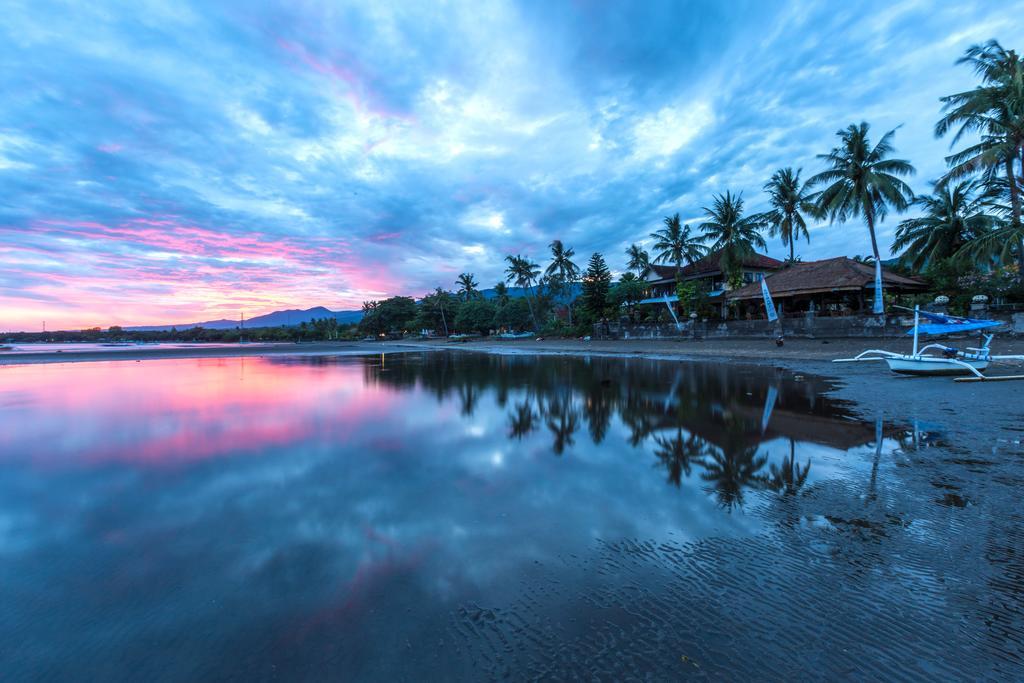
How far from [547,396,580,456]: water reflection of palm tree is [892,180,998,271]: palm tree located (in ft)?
110

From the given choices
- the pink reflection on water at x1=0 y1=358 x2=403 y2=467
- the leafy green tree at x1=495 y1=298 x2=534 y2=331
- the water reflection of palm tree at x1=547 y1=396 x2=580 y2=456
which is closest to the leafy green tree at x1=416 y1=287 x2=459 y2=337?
the leafy green tree at x1=495 y1=298 x2=534 y2=331

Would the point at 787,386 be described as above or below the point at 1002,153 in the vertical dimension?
below

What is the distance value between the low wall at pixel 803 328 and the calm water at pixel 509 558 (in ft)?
71.1

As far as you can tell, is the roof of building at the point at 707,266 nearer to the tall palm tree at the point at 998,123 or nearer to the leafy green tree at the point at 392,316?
the tall palm tree at the point at 998,123

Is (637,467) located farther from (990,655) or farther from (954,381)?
(954,381)

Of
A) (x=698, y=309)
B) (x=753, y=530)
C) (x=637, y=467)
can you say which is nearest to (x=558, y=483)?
(x=637, y=467)

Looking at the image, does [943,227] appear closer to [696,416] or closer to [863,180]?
[863,180]

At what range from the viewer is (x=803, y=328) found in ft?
92.4

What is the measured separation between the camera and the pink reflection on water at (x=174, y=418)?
Answer: 7.62 meters

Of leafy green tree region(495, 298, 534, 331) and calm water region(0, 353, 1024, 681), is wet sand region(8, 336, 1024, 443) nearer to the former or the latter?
calm water region(0, 353, 1024, 681)

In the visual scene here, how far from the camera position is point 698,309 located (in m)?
40.6

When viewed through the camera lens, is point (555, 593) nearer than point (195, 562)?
Yes

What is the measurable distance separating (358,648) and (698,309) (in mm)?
42578

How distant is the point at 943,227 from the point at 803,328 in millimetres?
14382
